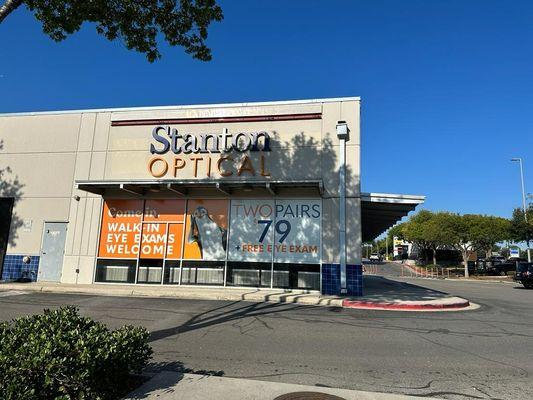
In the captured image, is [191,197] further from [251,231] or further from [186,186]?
[251,231]

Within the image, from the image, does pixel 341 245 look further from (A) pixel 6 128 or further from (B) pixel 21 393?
(A) pixel 6 128

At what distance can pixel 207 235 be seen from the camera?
16.8m

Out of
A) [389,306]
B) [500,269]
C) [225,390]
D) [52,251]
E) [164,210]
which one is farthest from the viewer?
[500,269]

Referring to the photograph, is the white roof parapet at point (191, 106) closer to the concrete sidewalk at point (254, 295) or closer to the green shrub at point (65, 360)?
the concrete sidewalk at point (254, 295)

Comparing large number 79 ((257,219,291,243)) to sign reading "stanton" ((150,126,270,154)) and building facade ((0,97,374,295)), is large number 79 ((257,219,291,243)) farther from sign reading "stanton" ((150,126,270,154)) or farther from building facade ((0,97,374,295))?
sign reading "stanton" ((150,126,270,154))

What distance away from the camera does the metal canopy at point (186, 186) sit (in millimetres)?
15164

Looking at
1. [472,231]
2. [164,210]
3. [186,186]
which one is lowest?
[164,210]

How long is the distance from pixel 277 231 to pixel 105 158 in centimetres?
816

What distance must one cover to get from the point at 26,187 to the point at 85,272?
16.3 feet

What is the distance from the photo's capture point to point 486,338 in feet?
28.9

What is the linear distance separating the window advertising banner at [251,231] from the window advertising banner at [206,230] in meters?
0.38

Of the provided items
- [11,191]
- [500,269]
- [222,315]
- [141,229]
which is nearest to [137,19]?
[222,315]

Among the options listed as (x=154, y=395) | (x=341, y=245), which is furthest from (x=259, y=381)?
(x=341, y=245)

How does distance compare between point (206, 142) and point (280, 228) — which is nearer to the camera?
point (280, 228)
